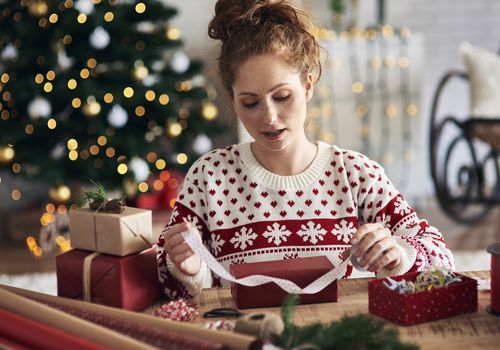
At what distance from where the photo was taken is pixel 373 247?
1.27 m

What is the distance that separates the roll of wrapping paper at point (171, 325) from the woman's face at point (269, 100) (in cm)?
57

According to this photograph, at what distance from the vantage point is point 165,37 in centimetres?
393

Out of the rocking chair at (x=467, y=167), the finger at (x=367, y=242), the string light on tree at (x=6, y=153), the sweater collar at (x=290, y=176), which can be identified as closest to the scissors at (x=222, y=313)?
the finger at (x=367, y=242)

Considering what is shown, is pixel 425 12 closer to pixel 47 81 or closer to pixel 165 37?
pixel 165 37

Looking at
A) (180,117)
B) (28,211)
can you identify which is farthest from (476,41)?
(28,211)

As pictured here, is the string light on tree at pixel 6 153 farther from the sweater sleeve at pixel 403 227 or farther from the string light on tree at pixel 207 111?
the sweater sleeve at pixel 403 227

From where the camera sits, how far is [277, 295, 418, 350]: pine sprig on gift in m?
0.94

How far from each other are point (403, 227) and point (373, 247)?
0.27 meters

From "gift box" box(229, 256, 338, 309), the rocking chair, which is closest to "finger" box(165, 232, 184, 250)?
"gift box" box(229, 256, 338, 309)

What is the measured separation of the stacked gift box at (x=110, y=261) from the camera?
1.21 metres

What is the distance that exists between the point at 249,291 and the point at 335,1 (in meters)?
3.72

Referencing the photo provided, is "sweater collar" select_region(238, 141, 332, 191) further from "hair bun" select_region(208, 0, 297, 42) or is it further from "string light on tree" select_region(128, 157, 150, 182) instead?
"string light on tree" select_region(128, 157, 150, 182)

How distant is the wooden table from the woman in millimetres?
194

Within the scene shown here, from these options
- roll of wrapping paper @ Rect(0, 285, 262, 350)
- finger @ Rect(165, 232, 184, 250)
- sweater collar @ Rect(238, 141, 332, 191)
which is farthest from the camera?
sweater collar @ Rect(238, 141, 332, 191)
